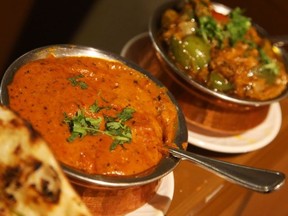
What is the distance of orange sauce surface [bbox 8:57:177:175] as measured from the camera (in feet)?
4.13

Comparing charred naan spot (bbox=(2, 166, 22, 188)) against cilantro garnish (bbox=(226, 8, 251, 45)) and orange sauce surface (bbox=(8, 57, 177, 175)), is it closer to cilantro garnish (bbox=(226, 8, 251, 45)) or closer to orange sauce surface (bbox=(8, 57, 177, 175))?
orange sauce surface (bbox=(8, 57, 177, 175))

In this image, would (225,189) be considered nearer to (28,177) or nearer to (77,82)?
(77,82)

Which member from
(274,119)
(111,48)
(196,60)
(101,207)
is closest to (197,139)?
(196,60)

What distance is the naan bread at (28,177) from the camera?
1000 mm

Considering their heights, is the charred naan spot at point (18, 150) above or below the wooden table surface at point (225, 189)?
above

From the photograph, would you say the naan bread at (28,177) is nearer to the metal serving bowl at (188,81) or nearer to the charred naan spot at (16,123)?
the charred naan spot at (16,123)

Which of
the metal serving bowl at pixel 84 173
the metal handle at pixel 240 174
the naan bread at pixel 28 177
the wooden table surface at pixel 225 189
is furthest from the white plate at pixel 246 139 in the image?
the naan bread at pixel 28 177

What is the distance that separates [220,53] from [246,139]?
1.18 feet

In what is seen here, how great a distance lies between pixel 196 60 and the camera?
197 centimetres

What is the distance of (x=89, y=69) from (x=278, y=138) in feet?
3.10

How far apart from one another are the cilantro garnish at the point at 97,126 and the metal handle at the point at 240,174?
15cm

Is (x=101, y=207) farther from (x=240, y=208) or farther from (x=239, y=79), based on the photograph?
(x=239, y=79)

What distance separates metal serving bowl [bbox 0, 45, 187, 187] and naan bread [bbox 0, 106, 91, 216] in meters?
0.18

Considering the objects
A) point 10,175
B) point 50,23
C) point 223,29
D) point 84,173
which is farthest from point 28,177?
point 50,23
